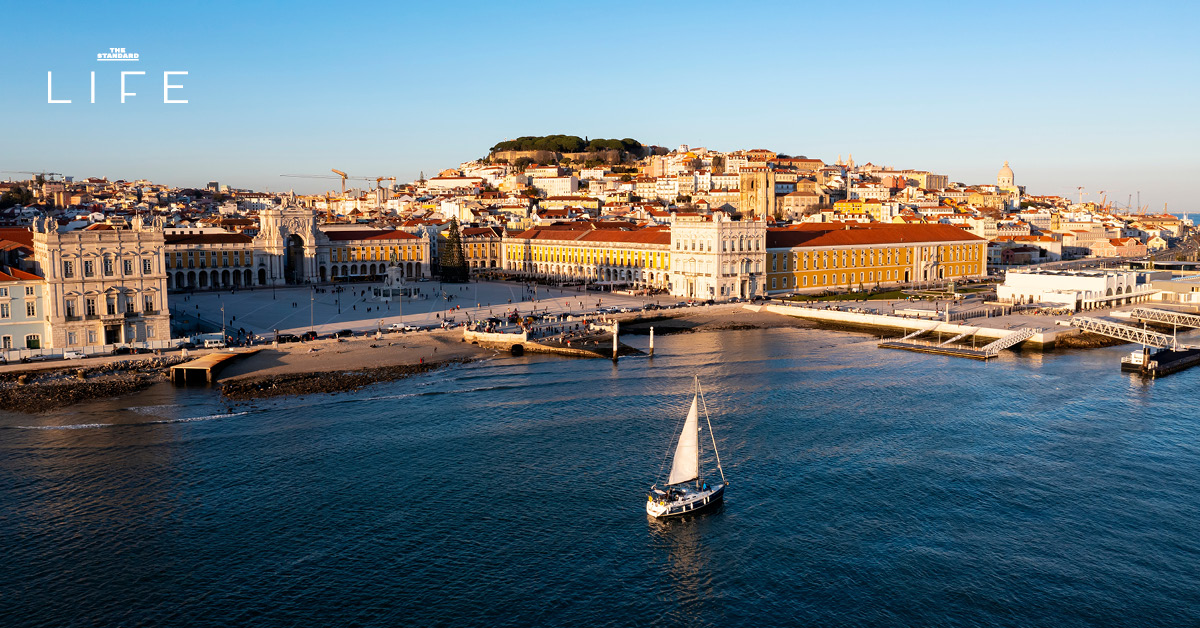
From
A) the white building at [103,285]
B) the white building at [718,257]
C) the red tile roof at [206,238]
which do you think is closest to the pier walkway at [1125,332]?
the white building at [718,257]

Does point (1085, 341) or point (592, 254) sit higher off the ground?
point (592, 254)

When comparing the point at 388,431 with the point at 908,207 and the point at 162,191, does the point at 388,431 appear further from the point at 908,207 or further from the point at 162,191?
the point at 162,191

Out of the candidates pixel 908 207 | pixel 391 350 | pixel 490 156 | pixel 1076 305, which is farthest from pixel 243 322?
pixel 490 156

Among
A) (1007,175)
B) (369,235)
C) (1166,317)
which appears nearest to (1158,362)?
(1166,317)

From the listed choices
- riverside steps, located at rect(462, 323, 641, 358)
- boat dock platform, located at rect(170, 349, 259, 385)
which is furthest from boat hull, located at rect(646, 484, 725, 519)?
boat dock platform, located at rect(170, 349, 259, 385)

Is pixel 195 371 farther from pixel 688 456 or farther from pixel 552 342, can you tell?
pixel 688 456
